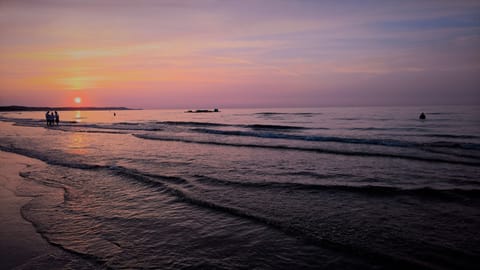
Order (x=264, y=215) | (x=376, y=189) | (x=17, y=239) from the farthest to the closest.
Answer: (x=376, y=189), (x=264, y=215), (x=17, y=239)

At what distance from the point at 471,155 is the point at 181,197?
50.3 ft

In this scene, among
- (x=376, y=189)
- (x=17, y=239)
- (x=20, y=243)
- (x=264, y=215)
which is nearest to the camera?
(x=20, y=243)

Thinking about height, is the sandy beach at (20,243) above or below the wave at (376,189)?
above

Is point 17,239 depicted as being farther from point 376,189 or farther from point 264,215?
point 376,189

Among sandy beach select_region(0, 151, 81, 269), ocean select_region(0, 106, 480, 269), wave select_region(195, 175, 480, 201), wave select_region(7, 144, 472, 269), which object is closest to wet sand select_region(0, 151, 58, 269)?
sandy beach select_region(0, 151, 81, 269)

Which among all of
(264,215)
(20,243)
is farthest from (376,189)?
(20,243)

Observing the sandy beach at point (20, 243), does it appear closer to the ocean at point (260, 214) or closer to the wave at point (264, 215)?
the ocean at point (260, 214)

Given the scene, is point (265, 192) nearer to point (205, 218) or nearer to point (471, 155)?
point (205, 218)

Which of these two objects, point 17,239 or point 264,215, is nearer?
point 17,239

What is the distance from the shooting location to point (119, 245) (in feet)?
16.1

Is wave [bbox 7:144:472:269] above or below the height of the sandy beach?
below

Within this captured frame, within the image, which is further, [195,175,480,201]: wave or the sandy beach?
[195,175,480,201]: wave

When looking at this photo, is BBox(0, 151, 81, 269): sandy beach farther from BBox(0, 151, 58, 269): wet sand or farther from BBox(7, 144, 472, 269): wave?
BBox(7, 144, 472, 269): wave

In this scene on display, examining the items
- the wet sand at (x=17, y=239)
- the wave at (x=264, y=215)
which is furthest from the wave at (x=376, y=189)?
the wet sand at (x=17, y=239)
